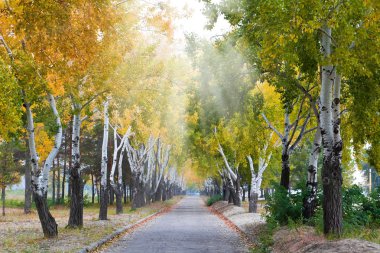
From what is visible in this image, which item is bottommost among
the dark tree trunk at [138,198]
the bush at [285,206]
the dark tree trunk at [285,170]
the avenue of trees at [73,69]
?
the dark tree trunk at [138,198]

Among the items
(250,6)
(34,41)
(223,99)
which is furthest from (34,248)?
(223,99)

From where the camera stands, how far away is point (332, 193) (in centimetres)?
1264

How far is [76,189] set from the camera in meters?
20.0

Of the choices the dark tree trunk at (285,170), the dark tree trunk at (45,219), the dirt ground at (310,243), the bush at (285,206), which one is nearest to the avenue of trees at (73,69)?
the dark tree trunk at (45,219)

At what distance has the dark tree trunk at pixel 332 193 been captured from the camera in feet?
41.0

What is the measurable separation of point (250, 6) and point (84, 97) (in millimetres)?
7932

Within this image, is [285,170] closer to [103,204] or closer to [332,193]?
[332,193]

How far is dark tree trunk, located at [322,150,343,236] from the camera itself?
12508 millimetres

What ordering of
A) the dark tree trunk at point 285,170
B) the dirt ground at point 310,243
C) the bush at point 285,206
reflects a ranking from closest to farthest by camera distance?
the dirt ground at point 310,243 → the bush at point 285,206 → the dark tree trunk at point 285,170

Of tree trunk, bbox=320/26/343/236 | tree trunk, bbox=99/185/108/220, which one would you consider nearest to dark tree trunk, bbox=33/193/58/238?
tree trunk, bbox=320/26/343/236

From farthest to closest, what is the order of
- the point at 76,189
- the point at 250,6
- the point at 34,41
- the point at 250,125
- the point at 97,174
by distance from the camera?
the point at 97,174 → the point at 250,125 → the point at 76,189 → the point at 250,6 → the point at 34,41

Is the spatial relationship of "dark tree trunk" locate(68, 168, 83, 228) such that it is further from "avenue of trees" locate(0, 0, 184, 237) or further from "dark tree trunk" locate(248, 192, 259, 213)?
"dark tree trunk" locate(248, 192, 259, 213)

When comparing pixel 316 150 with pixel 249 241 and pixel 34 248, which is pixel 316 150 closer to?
pixel 249 241

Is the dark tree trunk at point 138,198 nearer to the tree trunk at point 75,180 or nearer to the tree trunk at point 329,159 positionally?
the tree trunk at point 75,180
